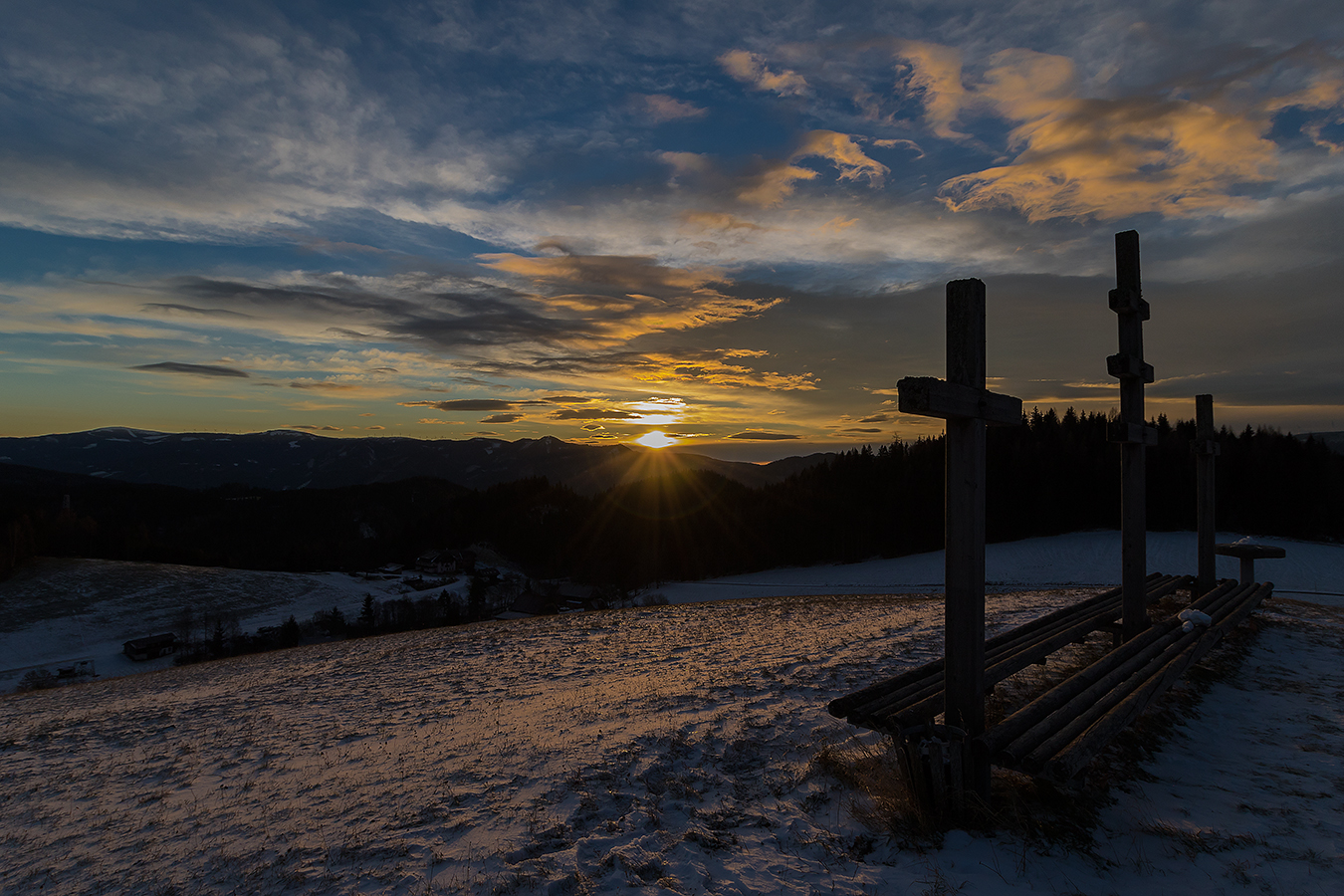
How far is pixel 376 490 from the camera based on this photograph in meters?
165

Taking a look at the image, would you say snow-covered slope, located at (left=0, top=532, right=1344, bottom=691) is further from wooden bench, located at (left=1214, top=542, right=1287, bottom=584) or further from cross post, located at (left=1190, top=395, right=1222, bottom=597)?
cross post, located at (left=1190, top=395, right=1222, bottom=597)

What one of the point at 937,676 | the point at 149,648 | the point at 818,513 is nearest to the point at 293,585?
the point at 149,648

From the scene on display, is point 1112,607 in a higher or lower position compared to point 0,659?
higher

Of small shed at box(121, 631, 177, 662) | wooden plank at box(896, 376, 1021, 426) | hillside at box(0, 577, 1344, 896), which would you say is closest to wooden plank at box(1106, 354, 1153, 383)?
hillside at box(0, 577, 1344, 896)

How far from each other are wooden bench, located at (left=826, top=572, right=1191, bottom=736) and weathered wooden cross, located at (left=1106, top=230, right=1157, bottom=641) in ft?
1.77

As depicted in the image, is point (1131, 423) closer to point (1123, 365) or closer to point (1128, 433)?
point (1128, 433)

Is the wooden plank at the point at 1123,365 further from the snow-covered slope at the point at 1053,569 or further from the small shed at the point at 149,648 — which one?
the small shed at the point at 149,648

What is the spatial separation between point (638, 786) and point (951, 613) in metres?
2.96

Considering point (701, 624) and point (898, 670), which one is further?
point (701, 624)

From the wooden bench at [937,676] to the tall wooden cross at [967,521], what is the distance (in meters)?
0.36

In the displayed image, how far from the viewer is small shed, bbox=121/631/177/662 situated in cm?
4469

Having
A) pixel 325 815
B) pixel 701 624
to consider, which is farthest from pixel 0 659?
pixel 325 815

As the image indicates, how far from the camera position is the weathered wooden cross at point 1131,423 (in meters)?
7.82

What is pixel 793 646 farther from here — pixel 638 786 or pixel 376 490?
pixel 376 490
